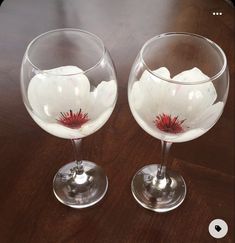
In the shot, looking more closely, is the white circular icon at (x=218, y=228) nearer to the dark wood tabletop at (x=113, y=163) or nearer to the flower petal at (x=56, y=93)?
the dark wood tabletop at (x=113, y=163)

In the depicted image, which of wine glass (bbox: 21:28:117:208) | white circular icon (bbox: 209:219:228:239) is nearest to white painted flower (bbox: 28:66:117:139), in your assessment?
wine glass (bbox: 21:28:117:208)

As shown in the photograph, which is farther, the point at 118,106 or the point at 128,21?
the point at 128,21

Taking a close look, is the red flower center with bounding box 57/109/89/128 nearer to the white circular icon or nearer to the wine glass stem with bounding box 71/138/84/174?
the wine glass stem with bounding box 71/138/84/174

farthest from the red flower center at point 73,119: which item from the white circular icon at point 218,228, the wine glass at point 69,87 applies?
the white circular icon at point 218,228

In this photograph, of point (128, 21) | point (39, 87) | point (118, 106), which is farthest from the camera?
point (128, 21)

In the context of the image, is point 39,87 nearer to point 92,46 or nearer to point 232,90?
point 92,46

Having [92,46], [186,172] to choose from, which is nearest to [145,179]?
[186,172]
